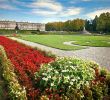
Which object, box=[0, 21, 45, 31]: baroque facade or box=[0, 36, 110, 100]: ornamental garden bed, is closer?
box=[0, 36, 110, 100]: ornamental garden bed

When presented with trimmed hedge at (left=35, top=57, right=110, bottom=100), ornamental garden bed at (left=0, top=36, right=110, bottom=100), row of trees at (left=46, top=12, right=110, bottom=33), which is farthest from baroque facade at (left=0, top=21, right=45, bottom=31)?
trimmed hedge at (left=35, top=57, right=110, bottom=100)

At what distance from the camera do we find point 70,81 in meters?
7.29

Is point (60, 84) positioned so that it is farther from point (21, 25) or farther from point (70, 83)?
point (21, 25)

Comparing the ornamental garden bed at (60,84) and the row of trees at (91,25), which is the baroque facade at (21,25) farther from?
the ornamental garden bed at (60,84)

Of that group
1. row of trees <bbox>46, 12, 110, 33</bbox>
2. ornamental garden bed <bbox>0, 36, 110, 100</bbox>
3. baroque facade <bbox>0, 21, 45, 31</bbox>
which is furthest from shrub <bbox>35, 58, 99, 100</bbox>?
baroque facade <bbox>0, 21, 45, 31</bbox>

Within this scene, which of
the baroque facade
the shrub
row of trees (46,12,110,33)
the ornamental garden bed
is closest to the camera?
the ornamental garden bed

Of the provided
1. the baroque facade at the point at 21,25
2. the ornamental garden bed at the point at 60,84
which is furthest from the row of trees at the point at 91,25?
the ornamental garden bed at the point at 60,84

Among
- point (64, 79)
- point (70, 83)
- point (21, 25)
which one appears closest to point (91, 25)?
point (21, 25)

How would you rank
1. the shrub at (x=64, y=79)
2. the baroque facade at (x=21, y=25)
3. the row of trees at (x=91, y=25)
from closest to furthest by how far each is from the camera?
1. the shrub at (x=64, y=79)
2. the row of trees at (x=91, y=25)
3. the baroque facade at (x=21, y=25)

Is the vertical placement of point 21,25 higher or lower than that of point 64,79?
lower

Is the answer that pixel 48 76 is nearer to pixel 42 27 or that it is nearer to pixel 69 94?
pixel 69 94

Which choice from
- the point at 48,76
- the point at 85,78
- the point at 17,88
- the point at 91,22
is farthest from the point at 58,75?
the point at 91,22

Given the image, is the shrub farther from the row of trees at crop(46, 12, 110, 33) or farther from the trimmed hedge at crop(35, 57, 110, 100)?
the row of trees at crop(46, 12, 110, 33)

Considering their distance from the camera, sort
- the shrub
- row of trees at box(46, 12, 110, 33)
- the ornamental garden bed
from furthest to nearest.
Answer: row of trees at box(46, 12, 110, 33)
the shrub
the ornamental garden bed
